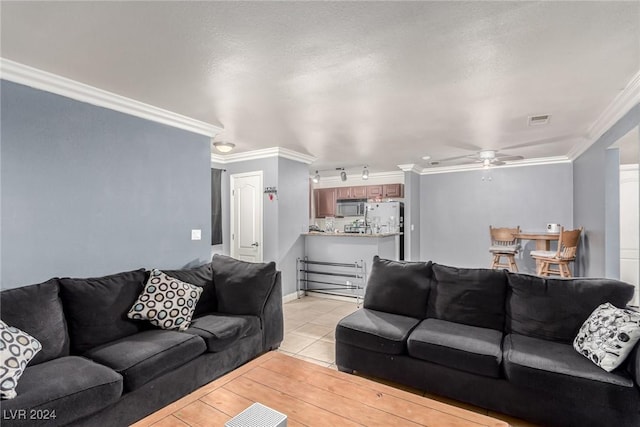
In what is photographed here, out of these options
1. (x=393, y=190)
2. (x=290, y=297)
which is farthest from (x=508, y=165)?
(x=290, y=297)

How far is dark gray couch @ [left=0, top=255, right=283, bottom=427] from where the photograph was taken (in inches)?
68.1

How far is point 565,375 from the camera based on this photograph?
192cm

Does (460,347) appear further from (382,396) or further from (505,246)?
(505,246)

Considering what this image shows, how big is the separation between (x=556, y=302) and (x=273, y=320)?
238 centimetres

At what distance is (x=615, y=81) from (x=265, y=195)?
13.6ft

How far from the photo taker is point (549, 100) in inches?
115

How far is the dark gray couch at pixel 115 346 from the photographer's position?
1.73 meters

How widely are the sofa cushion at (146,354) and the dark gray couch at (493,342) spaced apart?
1.22 meters

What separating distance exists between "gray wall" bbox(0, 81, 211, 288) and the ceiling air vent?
370 cm

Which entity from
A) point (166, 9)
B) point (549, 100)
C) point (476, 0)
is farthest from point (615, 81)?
point (166, 9)

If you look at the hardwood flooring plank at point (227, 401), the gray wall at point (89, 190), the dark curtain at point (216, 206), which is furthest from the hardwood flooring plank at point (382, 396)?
the dark curtain at point (216, 206)

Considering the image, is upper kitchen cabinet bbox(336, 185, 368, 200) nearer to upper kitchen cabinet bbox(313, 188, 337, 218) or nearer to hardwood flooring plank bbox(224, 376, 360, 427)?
upper kitchen cabinet bbox(313, 188, 337, 218)

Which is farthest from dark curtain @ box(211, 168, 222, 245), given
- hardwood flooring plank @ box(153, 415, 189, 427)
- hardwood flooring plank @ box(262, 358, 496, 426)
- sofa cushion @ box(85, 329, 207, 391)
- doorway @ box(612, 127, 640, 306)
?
doorway @ box(612, 127, 640, 306)

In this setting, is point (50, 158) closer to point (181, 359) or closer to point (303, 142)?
point (181, 359)
